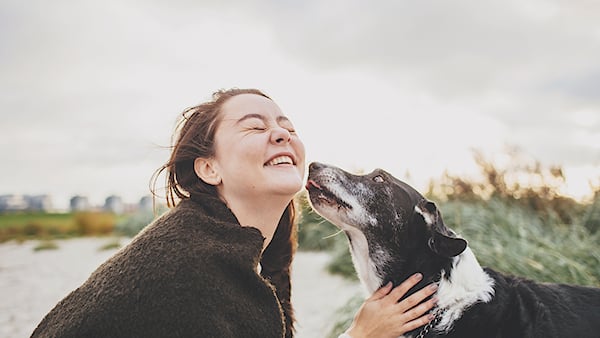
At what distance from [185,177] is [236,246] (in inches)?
26.0

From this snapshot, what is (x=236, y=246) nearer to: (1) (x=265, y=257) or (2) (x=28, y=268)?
(1) (x=265, y=257)

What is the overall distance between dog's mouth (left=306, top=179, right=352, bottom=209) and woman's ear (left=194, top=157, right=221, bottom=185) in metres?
0.55

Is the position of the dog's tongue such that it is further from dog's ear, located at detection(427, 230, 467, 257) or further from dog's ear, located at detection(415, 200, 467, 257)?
dog's ear, located at detection(427, 230, 467, 257)

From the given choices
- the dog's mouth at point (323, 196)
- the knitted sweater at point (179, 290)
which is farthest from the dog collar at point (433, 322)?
the knitted sweater at point (179, 290)

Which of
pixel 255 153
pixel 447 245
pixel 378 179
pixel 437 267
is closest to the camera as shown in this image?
pixel 255 153

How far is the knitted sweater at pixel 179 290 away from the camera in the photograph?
191 centimetres

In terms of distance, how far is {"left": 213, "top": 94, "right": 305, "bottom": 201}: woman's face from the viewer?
241 centimetres

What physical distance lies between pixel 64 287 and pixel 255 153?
6.25 metres

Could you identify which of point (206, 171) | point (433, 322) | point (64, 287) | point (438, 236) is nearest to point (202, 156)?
point (206, 171)

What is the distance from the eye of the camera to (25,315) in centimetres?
598

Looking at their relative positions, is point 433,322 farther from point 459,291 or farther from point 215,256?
point 215,256

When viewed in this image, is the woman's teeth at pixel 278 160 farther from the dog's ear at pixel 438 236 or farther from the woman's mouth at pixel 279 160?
the dog's ear at pixel 438 236

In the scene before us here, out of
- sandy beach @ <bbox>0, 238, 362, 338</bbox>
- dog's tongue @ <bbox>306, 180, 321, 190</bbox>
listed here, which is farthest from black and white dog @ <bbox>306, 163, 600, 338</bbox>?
sandy beach @ <bbox>0, 238, 362, 338</bbox>

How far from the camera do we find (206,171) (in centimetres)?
256
